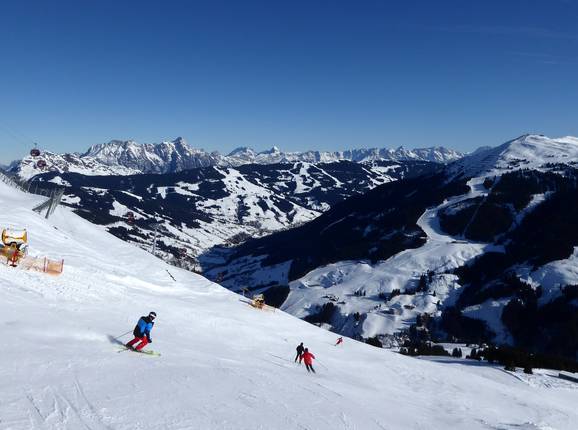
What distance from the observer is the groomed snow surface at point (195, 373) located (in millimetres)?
15711

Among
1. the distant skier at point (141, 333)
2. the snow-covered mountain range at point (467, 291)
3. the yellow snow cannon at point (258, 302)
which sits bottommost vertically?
the distant skier at point (141, 333)

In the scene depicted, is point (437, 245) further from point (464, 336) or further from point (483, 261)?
point (464, 336)

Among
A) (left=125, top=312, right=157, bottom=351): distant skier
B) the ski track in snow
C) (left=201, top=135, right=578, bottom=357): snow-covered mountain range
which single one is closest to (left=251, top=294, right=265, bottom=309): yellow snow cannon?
(left=125, top=312, right=157, bottom=351): distant skier

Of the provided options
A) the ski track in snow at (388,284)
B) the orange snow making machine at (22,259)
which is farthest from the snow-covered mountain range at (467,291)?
the orange snow making machine at (22,259)

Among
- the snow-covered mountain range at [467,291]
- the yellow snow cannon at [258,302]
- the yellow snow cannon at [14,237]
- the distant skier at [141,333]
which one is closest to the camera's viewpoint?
the distant skier at [141,333]

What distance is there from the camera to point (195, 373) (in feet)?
69.7

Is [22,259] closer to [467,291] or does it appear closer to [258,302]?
[258,302]

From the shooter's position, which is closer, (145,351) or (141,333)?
(141,333)

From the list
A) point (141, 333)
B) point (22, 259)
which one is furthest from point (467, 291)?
point (141, 333)

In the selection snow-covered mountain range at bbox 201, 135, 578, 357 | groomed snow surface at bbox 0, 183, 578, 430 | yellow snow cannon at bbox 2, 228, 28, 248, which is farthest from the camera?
snow-covered mountain range at bbox 201, 135, 578, 357

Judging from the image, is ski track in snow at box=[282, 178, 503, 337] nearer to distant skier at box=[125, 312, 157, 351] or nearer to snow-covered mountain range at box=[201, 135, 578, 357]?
snow-covered mountain range at box=[201, 135, 578, 357]

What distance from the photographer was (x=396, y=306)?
153 meters

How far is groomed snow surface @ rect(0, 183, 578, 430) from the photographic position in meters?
15.7

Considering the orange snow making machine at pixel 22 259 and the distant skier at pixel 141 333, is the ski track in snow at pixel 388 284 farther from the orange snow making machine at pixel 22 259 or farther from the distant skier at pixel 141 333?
the distant skier at pixel 141 333
